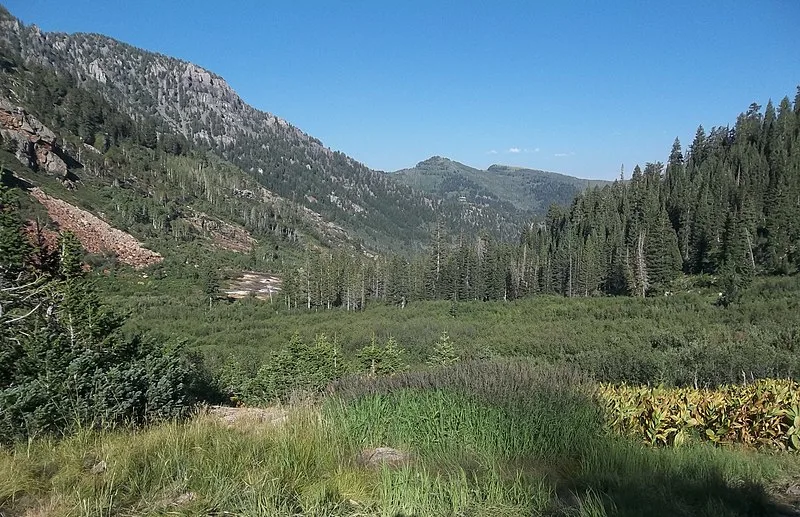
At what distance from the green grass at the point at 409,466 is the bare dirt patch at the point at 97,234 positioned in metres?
64.7

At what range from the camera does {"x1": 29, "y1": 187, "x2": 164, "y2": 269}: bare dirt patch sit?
195 ft

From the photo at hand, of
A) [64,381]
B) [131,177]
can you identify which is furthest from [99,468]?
[131,177]

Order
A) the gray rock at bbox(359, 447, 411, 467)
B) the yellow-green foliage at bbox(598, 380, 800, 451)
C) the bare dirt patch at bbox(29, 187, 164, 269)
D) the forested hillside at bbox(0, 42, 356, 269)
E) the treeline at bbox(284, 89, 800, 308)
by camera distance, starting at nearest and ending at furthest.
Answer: the gray rock at bbox(359, 447, 411, 467) < the yellow-green foliage at bbox(598, 380, 800, 451) < the treeline at bbox(284, 89, 800, 308) < the bare dirt patch at bbox(29, 187, 164, 269) < the forested hillside at bbox(0, 42, 356, 269)

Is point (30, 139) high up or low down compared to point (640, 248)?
up

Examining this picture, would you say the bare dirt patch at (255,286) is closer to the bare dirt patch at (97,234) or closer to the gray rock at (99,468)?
the bare dirt patch at (97,234)

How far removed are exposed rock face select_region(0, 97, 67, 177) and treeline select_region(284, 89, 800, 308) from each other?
4495cm

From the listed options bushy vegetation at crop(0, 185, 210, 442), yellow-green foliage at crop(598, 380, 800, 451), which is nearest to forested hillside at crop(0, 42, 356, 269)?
bushy vegetation at crop(0, 185, 210, 442)

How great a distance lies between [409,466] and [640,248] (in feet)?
206

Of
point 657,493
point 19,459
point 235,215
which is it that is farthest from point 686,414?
point 235,215

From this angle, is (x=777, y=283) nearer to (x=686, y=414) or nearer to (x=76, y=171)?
(x=686, y=414)

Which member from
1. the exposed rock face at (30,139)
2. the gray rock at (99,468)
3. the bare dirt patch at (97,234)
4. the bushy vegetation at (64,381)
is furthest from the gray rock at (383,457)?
the exposed rock face at (30,139)

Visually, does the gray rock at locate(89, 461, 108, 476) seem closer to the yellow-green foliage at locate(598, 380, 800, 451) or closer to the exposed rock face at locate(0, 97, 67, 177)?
the yellow-green foliage at locate(598, 380, 800, 451)

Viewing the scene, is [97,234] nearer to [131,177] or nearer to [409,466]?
[131,177]

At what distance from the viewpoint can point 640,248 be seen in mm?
58719
